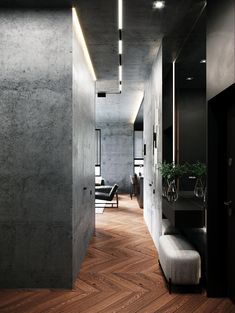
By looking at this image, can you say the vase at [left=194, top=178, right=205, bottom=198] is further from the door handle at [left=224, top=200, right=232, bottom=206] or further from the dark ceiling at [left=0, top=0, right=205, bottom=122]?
the dark ceiling at [left=0, top=0, right=205, bottom=122]

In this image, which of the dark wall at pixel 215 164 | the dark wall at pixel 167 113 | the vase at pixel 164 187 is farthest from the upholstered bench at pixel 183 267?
the dark wall at pixel 167 113

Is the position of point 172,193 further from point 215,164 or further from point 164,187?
point 215,164

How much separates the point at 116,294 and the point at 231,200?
1.58 metres

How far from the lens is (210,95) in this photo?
292 cm

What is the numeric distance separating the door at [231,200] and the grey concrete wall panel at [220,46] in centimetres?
34

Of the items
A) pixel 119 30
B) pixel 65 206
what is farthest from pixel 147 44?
pixel 65 206

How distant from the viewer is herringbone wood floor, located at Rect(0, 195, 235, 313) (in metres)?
2.70

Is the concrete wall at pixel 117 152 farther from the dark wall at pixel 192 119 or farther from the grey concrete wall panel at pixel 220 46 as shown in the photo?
the grey concrete wall panel at pixel 220 46

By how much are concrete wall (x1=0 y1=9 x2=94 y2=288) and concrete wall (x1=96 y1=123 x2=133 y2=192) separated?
1012 cm

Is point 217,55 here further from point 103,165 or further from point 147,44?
point 103,165

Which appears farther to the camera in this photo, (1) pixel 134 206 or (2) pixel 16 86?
(1) pixel 134 206

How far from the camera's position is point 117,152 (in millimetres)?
13328

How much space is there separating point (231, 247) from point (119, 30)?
2.98 meters

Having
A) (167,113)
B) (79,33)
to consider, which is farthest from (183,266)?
(79,33)
